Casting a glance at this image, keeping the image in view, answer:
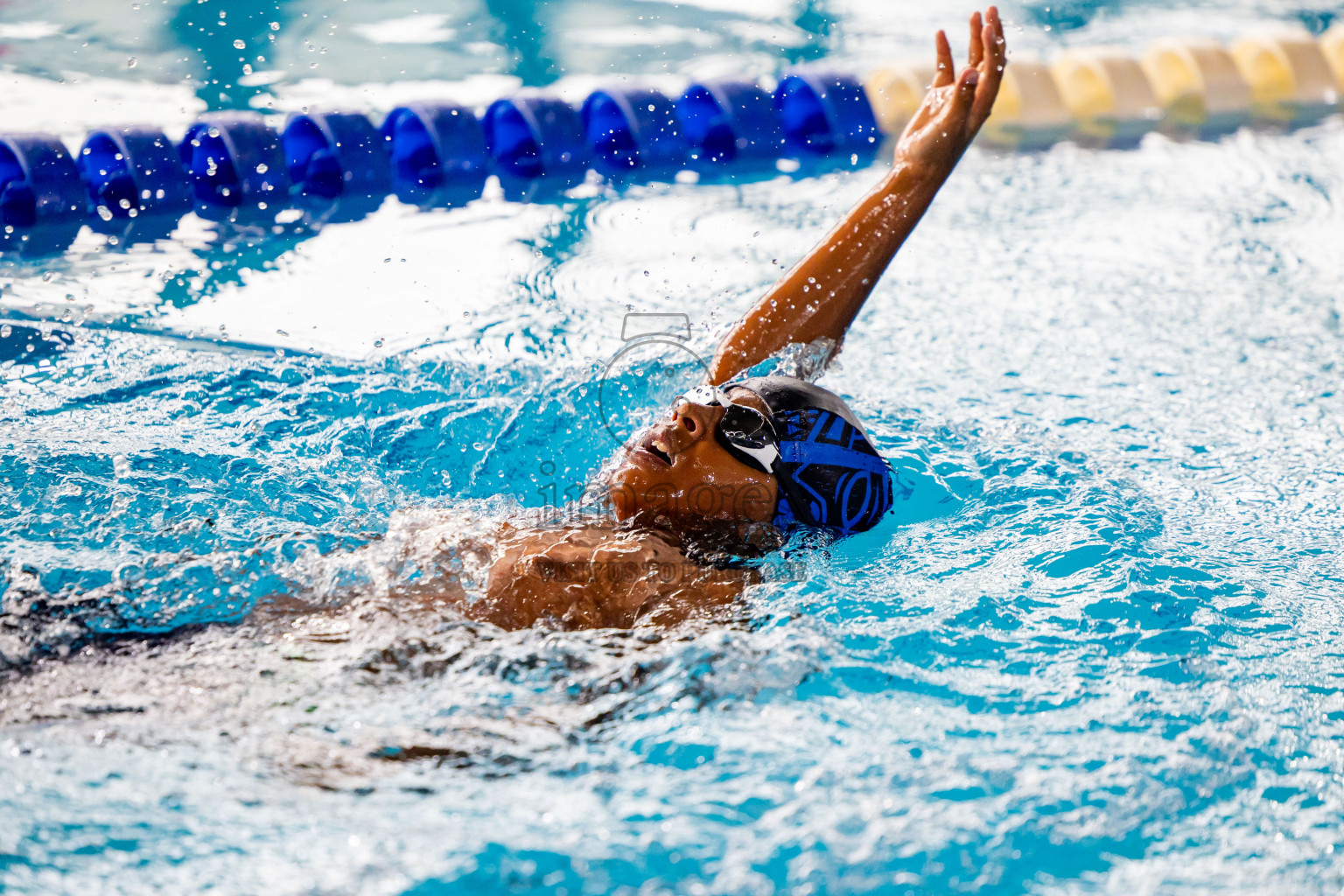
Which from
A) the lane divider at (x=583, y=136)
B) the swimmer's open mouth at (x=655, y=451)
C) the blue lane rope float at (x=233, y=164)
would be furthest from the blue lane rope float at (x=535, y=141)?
the swimmer's open mouth at (x=655, y=451)

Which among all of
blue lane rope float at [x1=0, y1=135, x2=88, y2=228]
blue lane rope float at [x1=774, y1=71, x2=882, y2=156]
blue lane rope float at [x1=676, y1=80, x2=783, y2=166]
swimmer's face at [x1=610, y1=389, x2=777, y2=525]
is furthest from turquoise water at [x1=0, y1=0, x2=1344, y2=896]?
blue lane rope float at [x1=774, y1=71, x2=882, y2=156]

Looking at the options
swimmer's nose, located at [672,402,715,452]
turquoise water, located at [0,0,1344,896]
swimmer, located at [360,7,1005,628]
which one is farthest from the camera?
swimmer's nose, located at [672,402,715,452]

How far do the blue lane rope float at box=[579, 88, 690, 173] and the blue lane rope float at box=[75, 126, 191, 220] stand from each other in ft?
6.45

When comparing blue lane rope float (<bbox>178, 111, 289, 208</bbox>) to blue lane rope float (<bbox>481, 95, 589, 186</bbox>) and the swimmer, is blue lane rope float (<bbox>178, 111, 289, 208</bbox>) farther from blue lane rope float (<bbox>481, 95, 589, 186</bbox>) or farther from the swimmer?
the swimmer

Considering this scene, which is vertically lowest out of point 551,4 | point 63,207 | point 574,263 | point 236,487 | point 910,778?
point 910,778

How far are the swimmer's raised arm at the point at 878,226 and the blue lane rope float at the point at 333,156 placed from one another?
311 centimetres

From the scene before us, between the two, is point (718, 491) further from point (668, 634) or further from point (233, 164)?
point (233, 164)

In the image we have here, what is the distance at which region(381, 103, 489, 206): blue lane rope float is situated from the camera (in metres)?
5.44

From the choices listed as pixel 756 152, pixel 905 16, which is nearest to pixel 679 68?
pixel 756 152

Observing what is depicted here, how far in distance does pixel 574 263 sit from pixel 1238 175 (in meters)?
3.55

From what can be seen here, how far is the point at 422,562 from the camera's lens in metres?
2.33

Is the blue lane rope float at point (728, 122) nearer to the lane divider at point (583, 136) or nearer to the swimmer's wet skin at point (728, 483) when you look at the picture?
the lane divider at point (583, 136)

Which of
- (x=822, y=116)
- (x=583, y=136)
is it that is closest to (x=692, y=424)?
(x=583, y=136)

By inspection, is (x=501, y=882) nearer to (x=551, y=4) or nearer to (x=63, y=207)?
(x=63, y=207)
